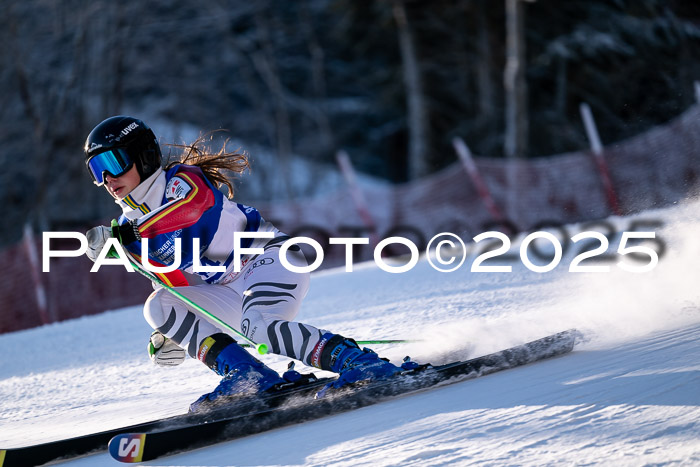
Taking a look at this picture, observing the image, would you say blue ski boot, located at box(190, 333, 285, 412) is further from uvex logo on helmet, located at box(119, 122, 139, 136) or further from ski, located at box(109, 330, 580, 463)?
uvex logo on helmet, located at box(119, 122, 139, 136)

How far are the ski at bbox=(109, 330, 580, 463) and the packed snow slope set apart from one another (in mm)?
48

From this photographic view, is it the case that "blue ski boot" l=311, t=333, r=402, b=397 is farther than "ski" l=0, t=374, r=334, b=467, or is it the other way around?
"blue ski boot" l=311, t=333, r=402, b=397

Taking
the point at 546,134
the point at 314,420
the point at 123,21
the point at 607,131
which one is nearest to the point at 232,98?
the point at 123,21

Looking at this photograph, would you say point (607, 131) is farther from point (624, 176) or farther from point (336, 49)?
point (336, 49)

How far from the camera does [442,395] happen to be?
312cm

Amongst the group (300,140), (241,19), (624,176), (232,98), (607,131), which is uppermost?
(241,19)

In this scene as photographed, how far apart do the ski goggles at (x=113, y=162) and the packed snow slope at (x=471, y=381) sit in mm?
1121

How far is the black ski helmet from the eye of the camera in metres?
3.53

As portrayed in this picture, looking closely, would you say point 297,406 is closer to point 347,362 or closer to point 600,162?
point 347,362

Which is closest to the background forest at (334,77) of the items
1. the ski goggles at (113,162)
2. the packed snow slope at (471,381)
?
the packed snow slope at (471,381)

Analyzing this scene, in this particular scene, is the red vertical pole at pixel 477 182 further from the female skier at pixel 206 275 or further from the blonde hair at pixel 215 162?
the female skier at pixel 206 275

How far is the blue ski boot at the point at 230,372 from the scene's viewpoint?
129 inches

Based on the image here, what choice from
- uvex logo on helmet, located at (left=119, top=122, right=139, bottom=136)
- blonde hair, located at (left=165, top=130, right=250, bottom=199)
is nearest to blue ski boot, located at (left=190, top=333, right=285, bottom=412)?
blonde hair, located at (left=165, top=130, right=250, bottom=199)

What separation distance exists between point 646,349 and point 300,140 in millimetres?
27002
